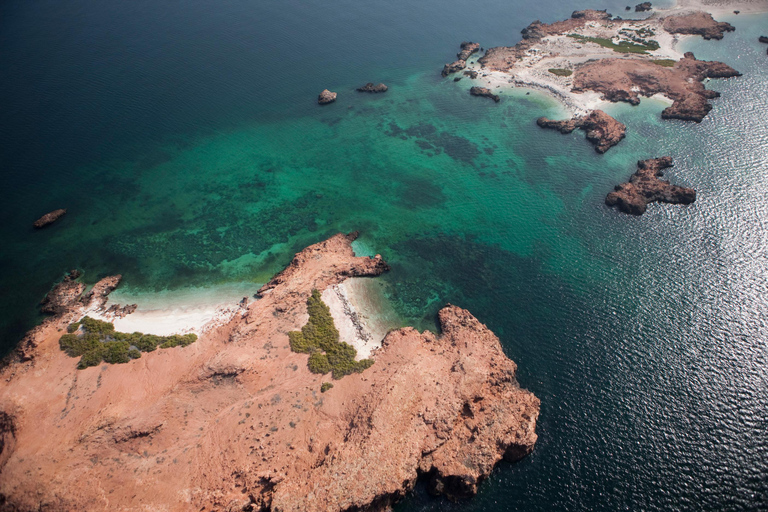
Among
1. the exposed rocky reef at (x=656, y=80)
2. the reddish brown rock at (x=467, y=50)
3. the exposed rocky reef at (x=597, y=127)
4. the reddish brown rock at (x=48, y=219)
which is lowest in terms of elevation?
the reddish brown rock at (x=48, y=219)

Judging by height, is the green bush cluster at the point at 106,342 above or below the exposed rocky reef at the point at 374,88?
below

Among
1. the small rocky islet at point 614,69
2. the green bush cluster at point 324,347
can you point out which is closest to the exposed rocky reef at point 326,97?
the small rocky islet at point 614,69

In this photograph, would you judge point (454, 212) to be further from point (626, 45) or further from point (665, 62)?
point (626, 45)

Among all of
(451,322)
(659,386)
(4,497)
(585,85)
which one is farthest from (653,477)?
(585,85)

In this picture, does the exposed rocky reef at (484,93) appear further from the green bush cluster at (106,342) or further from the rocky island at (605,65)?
the green bush cluster at (106,342)

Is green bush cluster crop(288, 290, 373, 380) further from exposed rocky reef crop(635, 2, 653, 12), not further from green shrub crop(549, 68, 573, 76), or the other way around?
exposed rocky reef crop(635, 2, 653, 12)

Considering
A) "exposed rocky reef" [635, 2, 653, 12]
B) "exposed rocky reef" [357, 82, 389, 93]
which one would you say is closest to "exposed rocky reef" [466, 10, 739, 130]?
"exposed rocky reef" [635, 2, 653, 12]

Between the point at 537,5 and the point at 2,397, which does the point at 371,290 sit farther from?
the point at 537,5
